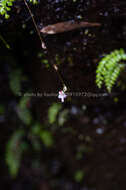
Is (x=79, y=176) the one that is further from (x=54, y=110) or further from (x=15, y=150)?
(x=54, y=110)

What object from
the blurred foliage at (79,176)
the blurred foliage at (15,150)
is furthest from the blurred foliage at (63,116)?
the blurred foliage at (79,176)

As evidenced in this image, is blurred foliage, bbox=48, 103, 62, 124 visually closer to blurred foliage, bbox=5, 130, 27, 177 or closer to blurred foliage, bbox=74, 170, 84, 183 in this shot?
blurred foliage, bbox=5, 130, 27, 177

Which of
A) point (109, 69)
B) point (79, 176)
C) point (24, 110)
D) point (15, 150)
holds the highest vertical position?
point (109, 69)

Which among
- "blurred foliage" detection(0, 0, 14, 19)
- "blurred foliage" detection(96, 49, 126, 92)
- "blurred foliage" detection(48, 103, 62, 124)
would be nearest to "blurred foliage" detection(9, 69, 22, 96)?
"blurred foliage" detection(48, 103, 62, 124)

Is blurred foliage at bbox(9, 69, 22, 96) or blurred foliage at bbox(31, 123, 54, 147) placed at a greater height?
blurred foliage at bbox(9, 69, 22, 96)

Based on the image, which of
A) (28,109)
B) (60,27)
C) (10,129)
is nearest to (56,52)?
(60,27)

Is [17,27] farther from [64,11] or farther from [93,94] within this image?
[93,94]

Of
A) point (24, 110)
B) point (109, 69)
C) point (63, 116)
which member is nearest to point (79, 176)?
point (63, 116)

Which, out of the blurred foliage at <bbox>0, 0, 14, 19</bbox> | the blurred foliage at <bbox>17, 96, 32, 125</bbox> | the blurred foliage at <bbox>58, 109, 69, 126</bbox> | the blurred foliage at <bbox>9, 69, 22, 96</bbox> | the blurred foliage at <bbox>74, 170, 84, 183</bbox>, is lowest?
the blurred foliage at <bbox>74, 170, 84, 183</bbox>

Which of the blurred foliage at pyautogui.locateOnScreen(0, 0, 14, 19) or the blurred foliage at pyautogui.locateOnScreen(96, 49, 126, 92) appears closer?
the blurred foliage at pyautogui.locateOnScreen(0, 0, 14, 19)

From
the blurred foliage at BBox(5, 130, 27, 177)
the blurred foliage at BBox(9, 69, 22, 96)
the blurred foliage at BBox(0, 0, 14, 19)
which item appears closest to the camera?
the blurred foliage at BBox(0, 0, 14, 19)
